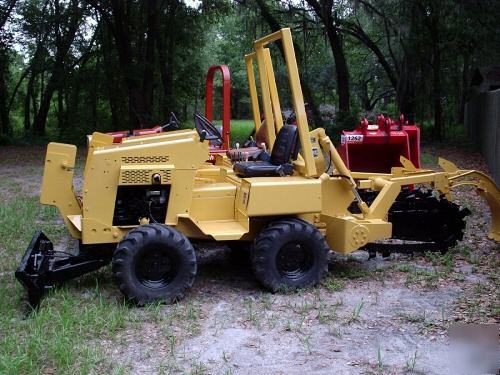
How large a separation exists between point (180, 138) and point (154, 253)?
3.41 ft

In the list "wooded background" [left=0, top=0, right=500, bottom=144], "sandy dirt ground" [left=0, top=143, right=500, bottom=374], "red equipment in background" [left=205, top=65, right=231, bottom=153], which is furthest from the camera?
"wooded background" [left=0, top=0, right=500, bottom=144]

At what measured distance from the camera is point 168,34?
2283 cm

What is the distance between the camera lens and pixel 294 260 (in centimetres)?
545

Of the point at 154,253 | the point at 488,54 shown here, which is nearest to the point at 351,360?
the point at 154,253

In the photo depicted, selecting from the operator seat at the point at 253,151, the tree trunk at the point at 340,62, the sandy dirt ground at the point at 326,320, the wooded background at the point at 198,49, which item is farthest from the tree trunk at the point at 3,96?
the sandy dirt ground at the point at 326,320

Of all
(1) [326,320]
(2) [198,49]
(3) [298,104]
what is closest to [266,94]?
(3) [298,104]

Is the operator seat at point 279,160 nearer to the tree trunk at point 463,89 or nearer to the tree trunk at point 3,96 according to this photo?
the tree trunk at point 463,89

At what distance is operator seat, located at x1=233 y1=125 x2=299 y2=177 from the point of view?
19.0ft

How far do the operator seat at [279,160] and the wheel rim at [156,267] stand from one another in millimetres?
1188

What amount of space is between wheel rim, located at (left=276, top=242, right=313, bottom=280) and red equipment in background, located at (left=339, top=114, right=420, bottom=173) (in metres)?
3.80

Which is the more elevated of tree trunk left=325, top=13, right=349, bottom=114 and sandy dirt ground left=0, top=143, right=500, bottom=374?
tree trunk left=325, top=13, right=349, bottom=114

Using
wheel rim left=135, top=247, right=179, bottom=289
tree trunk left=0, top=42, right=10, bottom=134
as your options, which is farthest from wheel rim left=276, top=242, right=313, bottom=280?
tree trunk left=0, top=42, right=10, bottom=134

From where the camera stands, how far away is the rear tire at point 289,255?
532 cm

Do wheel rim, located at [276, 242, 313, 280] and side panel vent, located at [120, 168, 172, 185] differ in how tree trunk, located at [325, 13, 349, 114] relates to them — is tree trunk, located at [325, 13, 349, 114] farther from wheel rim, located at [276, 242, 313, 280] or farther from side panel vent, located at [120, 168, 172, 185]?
side panel vent, located at [120, 168, 172, 185]
